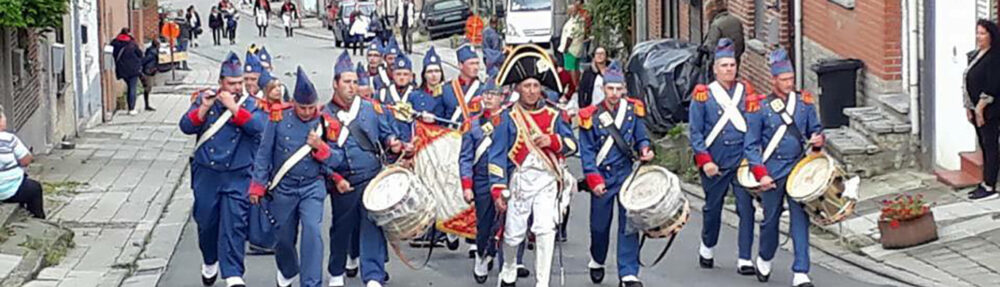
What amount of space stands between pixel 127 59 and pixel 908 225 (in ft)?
65.1

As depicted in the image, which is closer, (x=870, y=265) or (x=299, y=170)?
(x=299, y=170)

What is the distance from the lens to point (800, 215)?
12852mm

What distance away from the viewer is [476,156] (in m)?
13.5

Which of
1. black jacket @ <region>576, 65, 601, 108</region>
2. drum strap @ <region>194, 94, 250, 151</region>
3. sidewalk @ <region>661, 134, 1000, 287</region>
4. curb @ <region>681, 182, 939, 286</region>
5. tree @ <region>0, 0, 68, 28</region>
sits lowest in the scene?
curb @ <region>681, 182, 939, 286</region>

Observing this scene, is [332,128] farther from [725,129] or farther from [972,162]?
[972,162]

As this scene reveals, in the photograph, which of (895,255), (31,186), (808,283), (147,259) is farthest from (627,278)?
(31,186)

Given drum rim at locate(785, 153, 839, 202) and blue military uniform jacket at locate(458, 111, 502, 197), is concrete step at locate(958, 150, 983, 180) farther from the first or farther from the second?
blue military uniform jacket at locate(458, 111, 502, 197)

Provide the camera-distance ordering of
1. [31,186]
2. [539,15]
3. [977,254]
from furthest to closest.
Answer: [539,15] → [31,186] → [977,254]

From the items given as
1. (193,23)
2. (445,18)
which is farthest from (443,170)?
(193,23)

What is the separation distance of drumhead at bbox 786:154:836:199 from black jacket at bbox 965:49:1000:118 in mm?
3004

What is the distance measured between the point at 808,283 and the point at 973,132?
4810 mm

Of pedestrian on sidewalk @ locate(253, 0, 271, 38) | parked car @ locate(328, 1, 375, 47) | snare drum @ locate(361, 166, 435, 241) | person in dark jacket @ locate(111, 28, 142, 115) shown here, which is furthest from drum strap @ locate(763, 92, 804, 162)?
pedestrian on sidewalk @ locate(253, 0, 271, 38)

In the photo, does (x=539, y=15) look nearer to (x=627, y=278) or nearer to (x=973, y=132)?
(x=973, y=132)

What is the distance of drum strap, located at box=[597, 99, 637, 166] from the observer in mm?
12773
